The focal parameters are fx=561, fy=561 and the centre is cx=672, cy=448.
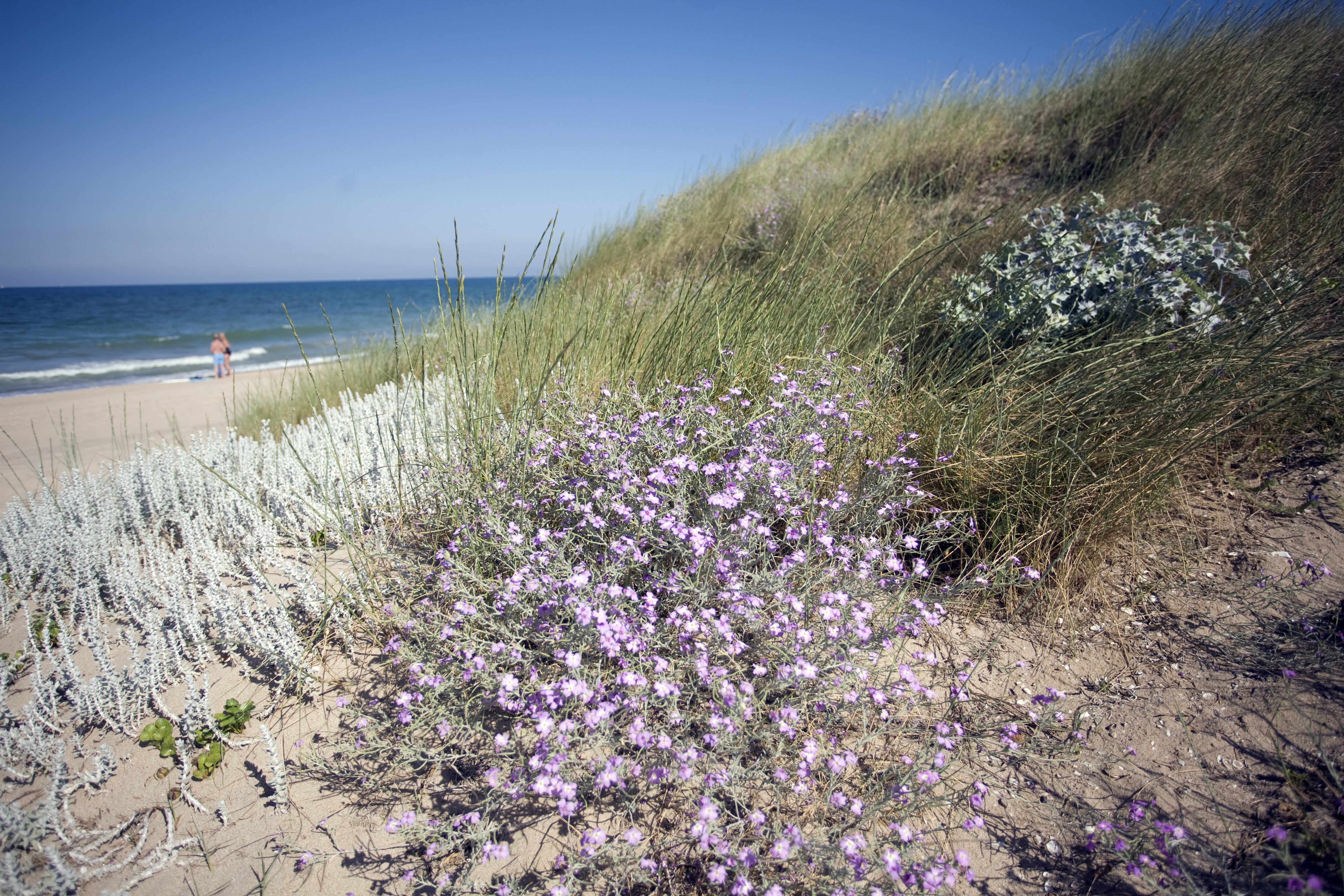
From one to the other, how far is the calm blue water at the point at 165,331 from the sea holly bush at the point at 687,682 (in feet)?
3.46

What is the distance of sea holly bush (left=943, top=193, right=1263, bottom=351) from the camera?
108 inches

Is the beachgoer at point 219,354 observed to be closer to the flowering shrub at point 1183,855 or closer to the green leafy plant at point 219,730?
the green leafy plant at point 219,730

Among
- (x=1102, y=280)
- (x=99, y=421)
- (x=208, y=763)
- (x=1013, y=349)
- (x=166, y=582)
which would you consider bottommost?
(x=208, y=763)

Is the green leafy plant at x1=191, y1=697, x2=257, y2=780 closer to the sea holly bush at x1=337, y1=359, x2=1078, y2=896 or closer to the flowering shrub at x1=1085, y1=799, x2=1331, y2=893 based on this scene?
the sea holly bush at x1=337, y1=359, x2=1078, y2=896

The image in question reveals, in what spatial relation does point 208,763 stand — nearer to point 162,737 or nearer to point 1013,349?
point 162,737

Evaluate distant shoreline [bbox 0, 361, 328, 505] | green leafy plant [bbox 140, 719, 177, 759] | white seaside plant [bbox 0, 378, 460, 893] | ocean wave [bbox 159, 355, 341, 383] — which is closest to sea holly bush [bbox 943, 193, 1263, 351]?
white seaside plant [bbox 0, 378, 460, 893]

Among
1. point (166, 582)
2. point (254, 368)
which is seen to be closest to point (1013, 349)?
point (166, 582)

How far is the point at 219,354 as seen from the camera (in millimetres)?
13141

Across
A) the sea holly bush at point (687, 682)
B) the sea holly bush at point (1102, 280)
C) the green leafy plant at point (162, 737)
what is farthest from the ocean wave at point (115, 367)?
the sea holly bush at point (1102, 280)

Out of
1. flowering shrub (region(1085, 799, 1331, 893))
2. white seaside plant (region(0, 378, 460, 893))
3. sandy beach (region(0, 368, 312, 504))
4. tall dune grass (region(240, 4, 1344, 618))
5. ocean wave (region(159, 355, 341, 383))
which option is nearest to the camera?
flowering shrub (region(1085, 799, 1331, 893))

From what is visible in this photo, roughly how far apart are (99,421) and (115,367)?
31.1 feet

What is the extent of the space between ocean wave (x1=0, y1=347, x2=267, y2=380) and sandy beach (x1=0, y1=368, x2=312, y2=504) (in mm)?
2543

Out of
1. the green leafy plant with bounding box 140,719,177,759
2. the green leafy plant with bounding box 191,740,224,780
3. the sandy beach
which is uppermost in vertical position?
the sandy beach

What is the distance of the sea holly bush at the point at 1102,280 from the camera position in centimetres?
274
